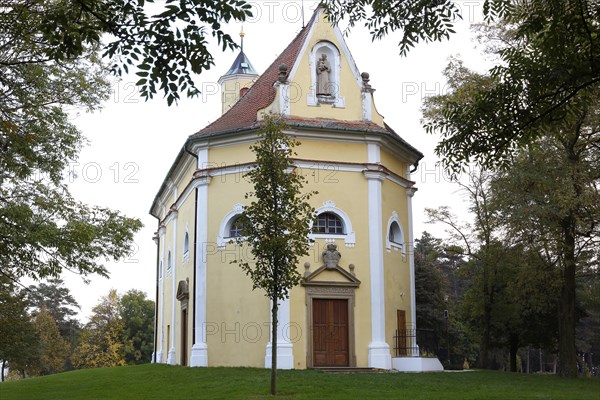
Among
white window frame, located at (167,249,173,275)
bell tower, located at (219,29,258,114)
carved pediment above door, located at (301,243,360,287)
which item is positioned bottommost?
carved pediment above door, located at (301,243,360,287)

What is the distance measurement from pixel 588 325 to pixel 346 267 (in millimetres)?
46401

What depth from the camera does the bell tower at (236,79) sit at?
40406 millimetres

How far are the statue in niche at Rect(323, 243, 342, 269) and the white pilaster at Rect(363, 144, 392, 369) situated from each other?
1318mm

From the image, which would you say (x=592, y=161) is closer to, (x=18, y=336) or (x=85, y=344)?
(x=18, y=336)

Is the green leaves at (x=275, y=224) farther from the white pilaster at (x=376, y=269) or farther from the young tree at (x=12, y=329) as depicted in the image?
the young tree at (x=12, y=329)

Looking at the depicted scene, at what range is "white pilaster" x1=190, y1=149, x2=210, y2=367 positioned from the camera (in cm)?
2327

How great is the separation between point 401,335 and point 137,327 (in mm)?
53522

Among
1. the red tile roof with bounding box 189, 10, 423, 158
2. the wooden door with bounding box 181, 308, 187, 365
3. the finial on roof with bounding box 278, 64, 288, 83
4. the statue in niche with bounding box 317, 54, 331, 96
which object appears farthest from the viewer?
the wooden door with bounding box 181, 308, 187, 365

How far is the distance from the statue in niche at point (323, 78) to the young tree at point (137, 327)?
51.5 m

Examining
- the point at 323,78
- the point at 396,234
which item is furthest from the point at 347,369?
the point at 323,78

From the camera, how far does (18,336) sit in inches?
1291

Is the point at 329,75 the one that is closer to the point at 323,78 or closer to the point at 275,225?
the point at 323,78

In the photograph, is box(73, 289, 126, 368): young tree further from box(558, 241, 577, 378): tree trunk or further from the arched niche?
box(558, 241, 577, 378): tree trunk

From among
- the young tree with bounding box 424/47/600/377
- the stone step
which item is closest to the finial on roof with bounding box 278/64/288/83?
the young tree with bounding box 424/47/600/377
